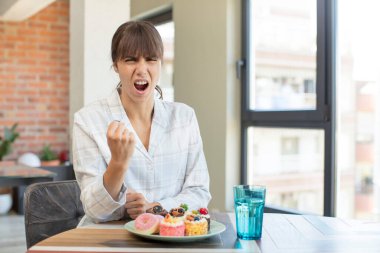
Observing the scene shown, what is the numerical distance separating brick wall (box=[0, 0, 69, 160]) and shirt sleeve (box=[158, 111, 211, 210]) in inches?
164

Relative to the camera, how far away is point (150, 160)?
1.60 m

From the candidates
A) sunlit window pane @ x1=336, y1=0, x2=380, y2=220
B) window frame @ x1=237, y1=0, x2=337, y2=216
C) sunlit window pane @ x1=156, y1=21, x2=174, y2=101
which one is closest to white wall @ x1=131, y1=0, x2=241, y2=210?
window frame @ x1=237, y1=0, x2=337, y2=216

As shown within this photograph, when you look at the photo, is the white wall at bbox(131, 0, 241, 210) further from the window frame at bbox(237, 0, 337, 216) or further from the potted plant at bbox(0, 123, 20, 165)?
the potted plant at bbox(0, 123, 20, 165)

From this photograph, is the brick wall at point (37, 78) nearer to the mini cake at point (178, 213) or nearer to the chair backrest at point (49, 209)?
the chair backrest at point (49, 209)

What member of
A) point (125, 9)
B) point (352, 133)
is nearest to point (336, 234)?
point (352, 133)

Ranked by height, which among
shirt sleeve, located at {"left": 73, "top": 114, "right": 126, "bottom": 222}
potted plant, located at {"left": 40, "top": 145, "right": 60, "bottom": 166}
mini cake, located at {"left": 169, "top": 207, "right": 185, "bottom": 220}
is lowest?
potted plant, located at {"left": 40, "top": 145, "right": 60, "bottom": 166}

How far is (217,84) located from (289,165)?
781mm

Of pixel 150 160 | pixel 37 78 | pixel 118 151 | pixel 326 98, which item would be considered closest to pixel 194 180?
pixel 150 160

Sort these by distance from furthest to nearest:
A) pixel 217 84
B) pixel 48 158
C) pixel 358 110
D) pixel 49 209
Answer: pixel 48 158 → pixel 217 84 → pixel 358 110 → pixel 49 209

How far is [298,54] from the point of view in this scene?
11.7 feet

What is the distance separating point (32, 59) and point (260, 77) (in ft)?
8.94

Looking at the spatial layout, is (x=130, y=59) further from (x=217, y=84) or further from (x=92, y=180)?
(x=217, y=84)

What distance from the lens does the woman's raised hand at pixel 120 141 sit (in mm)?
1261

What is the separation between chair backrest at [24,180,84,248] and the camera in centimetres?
171
